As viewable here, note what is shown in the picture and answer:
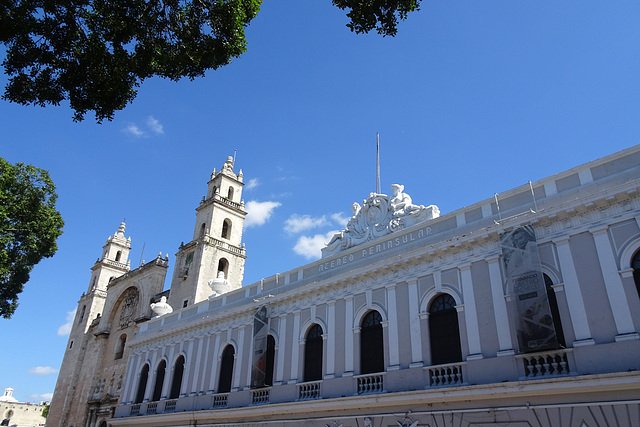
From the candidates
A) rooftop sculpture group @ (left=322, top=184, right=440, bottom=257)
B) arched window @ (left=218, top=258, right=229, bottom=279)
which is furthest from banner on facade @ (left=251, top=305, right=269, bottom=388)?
arched window @ (left=218, top=258, right=229, bottom=279)

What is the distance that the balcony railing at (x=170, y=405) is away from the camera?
21.2m

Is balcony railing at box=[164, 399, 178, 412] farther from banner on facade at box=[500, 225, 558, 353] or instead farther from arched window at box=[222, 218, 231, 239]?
arched window at box=[222, 218, 231, 239]

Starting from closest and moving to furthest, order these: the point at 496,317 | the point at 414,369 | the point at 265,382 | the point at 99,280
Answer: the point at 496,317, the point at 414,369, the point at 265,382, the point at 99,280

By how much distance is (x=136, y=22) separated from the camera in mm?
10336

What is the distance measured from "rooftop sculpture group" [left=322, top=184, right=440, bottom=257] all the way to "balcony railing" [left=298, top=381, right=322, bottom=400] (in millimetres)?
4878

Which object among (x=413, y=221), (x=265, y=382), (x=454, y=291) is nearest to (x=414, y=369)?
(x=454, y=291)

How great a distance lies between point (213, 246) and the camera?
34406 mm

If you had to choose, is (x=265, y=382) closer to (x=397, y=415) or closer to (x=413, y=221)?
(x=397, y=415)

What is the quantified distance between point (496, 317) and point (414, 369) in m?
2.73

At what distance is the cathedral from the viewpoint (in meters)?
10.8

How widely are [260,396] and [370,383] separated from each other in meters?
5.13

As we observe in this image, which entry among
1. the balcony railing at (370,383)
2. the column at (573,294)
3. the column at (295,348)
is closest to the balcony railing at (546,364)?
the column at (573,294)

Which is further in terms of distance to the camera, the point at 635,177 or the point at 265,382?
the point at 265,382

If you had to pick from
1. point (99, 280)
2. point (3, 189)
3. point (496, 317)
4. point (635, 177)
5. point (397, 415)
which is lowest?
point (397, 415)
